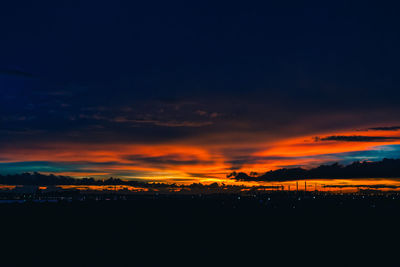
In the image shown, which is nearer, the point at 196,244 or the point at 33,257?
the point at 33,257

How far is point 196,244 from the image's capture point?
194 ft

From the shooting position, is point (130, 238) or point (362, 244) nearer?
point (362, 244)

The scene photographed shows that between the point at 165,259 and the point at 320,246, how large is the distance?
21549 mm

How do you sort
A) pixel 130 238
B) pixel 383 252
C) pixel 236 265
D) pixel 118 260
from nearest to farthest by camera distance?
1. pixel 236 265
2. pixel 118 260
3. pixel 383 252
4. pixel 130 238

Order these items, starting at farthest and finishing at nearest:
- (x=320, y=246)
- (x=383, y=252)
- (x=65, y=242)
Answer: (x=65, y=242) → (x=320, y=246) → (x=383, y=252)

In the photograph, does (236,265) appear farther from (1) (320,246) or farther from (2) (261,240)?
(2) (261,240)

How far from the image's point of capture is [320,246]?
2226 inches

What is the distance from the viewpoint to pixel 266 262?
42.8 metres

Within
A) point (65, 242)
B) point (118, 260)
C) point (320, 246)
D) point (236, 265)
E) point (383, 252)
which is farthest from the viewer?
point (65, 242)

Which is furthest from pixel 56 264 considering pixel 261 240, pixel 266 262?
pixel 261 240

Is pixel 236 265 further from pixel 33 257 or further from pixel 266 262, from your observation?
pixel 33 257

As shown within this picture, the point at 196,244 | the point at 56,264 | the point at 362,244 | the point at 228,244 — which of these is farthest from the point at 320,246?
the point at 56,264

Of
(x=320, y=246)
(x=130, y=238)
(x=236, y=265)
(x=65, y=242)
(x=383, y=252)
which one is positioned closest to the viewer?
(x=236, y=265)

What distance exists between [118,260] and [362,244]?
32638 mm
